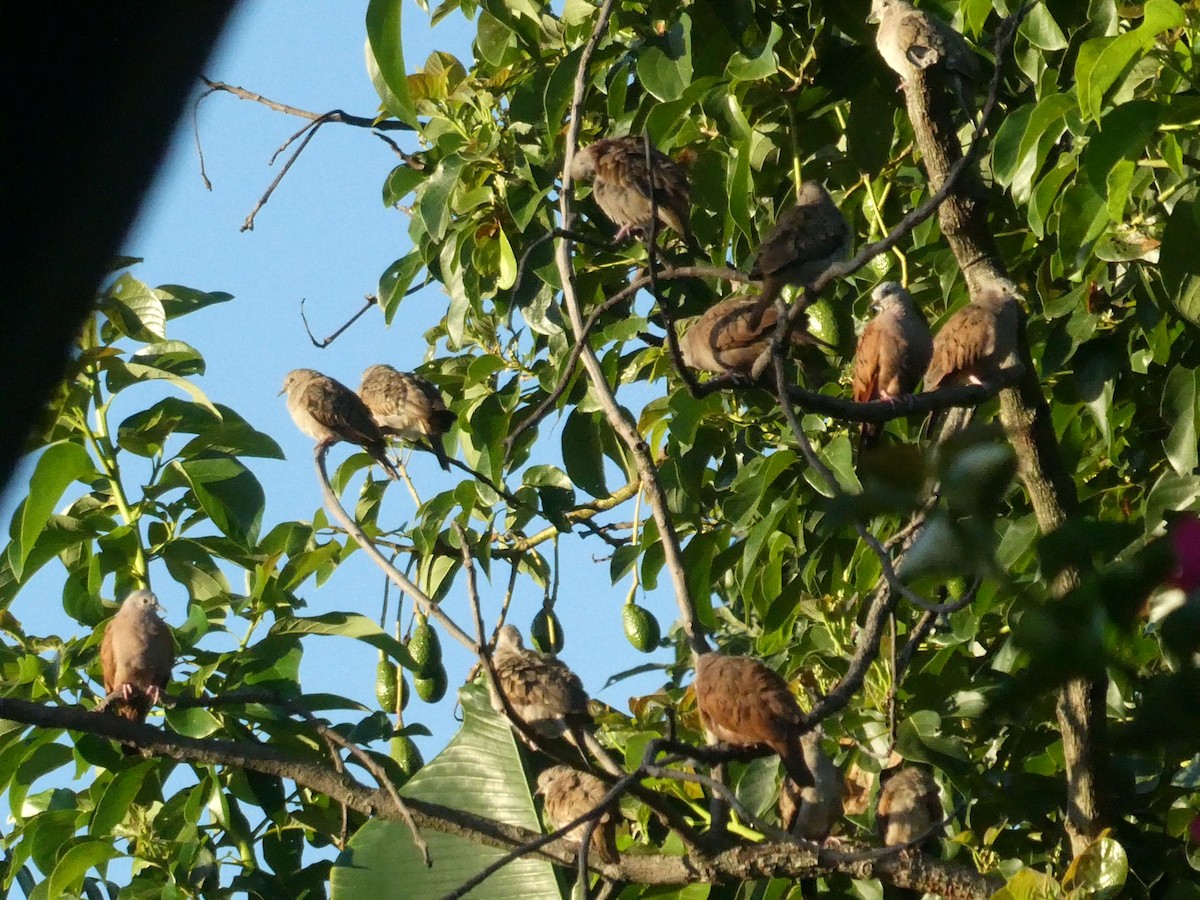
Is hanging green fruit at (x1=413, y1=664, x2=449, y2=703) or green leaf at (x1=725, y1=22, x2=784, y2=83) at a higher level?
green leaf at (x1=725, y1=22, x2=784, y2=83)

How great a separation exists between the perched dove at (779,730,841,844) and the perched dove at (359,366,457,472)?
3194 mm

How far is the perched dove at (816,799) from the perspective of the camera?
441 centimetres

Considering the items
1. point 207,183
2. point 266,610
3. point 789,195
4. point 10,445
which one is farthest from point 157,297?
point 10,445

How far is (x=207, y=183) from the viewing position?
4469 millimetres

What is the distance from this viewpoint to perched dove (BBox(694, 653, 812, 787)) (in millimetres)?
4121

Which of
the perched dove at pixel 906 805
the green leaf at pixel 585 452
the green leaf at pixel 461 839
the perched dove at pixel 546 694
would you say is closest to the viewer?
the green leaf at pixel 461 839

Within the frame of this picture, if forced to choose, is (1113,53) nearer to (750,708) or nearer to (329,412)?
(750,708)

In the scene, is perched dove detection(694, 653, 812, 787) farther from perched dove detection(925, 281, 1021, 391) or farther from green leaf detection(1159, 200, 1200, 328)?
green leaf detection(1159, 200, 1200, 328)

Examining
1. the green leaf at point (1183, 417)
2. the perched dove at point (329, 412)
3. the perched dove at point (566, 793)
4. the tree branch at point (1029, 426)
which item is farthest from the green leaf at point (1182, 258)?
the perched dove at point (329, 412)

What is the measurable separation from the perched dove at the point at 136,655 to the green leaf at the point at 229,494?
429mm

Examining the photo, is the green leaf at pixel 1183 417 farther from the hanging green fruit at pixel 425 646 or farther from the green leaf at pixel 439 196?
the hanging green fruit at pixel 425 646

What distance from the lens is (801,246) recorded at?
4.21m

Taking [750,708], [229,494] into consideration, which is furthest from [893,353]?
[229,494]

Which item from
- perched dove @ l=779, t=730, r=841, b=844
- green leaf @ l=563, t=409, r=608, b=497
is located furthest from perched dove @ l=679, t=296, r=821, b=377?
perched dove @ l=779, t=730, r=841, b=844
